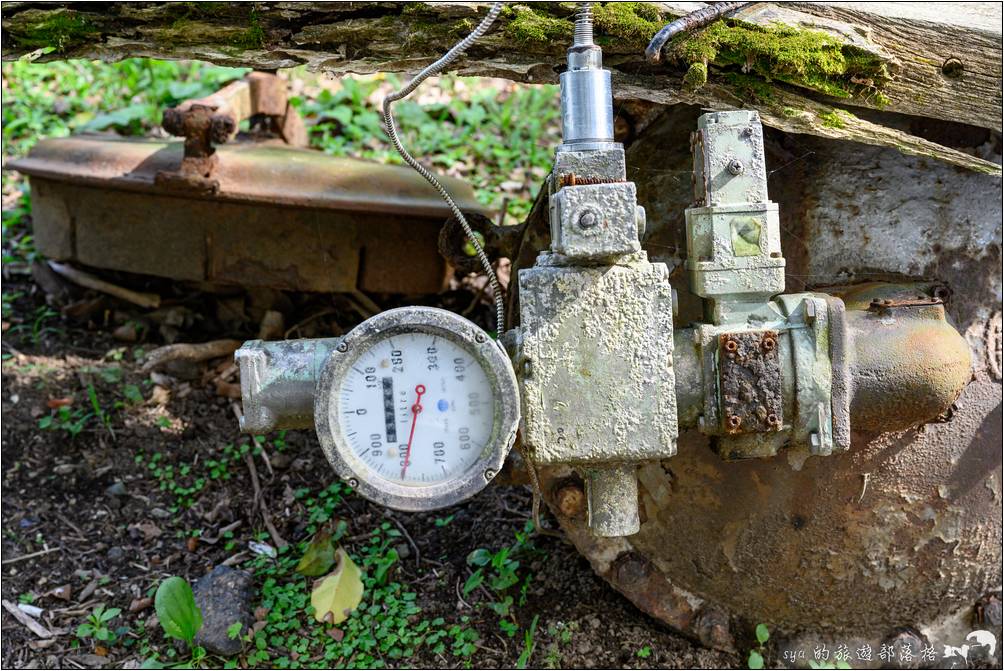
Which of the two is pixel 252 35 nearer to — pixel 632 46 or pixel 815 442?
pixel 632 46

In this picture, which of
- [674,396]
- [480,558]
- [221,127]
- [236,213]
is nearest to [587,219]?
[674,396]

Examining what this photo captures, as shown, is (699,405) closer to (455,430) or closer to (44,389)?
(455,430)

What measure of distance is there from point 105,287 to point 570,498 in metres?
2.07

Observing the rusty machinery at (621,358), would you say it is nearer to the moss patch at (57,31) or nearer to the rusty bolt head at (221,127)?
the moss patch at (57,31)

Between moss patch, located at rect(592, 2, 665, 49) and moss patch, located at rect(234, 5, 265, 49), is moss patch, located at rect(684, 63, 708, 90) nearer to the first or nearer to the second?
moss patch, located at rect(592, 2, 665, 49)

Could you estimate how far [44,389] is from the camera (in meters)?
2.95

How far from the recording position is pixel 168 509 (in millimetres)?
2732

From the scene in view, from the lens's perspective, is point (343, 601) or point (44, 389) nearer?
point (343, 601)

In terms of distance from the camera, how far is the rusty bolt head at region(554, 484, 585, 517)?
2102 millimetres

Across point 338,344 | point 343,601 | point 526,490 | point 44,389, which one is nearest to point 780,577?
point 526,490

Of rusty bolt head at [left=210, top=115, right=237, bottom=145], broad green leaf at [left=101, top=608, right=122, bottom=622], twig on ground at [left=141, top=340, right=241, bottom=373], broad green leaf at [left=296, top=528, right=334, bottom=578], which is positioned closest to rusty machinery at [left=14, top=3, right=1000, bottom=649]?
broad green leaf at [left=296, top=528, right=334, bottom=578]

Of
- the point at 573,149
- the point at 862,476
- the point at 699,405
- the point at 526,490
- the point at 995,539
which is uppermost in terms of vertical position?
the point at 573,149

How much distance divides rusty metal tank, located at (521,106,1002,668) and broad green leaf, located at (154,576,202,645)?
91cm

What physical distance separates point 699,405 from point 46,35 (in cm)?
153
